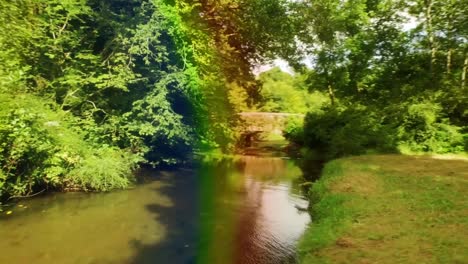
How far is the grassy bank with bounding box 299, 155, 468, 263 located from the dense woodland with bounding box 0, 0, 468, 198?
9545 millimetres

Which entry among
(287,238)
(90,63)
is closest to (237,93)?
(90,63)

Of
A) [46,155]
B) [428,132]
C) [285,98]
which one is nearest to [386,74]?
[428,132]

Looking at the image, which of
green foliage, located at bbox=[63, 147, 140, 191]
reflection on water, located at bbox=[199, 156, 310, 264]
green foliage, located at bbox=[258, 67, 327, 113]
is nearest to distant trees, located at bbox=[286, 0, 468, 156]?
reflection on water, located at bbox=[199, 156, 310, 264]

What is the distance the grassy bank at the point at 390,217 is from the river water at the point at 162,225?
2.06 metres

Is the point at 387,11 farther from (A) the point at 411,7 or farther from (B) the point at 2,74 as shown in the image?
(B) the point at 2,74

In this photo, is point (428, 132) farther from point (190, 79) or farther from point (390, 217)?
point (390, 217)

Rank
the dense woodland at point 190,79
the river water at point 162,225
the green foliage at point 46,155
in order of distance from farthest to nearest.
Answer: the dense woodland at point 190,79, the green foliage at point 46,155, the river water at point 162,225

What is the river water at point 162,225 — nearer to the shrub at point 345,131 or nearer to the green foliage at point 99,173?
the green foliage at point 99,173

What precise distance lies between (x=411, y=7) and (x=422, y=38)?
2336 mm

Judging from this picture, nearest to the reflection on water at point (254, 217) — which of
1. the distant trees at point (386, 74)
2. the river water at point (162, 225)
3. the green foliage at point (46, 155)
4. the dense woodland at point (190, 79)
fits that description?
the river water at point (162, 225)

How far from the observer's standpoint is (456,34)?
25297 millimetres

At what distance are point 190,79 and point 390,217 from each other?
1541 cm

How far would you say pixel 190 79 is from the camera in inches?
910

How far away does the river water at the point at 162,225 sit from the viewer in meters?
11.6
